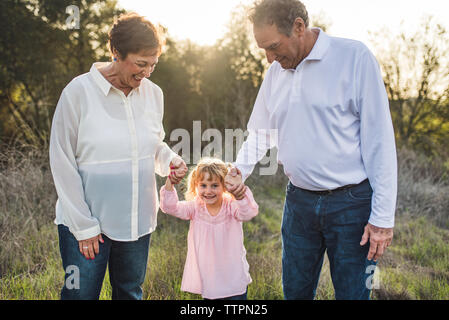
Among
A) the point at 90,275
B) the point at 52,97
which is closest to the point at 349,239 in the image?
the point at 90,275

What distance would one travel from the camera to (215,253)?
223 centimetres

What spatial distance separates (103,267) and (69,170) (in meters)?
0.51

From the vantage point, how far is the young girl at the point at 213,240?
87.2 inches

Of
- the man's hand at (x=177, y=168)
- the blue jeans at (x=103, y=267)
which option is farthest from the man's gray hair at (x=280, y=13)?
the blue jeans at (x=103, y=267)

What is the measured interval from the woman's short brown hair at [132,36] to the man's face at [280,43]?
0.50 meters

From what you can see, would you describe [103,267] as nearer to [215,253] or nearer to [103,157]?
[103,157]

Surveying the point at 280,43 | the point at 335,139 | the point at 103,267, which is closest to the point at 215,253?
the point at 103,267

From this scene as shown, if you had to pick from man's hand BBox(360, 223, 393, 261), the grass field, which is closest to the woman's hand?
the grass field

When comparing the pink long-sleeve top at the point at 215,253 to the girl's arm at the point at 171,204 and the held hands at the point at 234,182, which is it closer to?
the girl's arm at the point at 171,204

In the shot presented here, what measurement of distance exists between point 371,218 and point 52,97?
8248 millimetres

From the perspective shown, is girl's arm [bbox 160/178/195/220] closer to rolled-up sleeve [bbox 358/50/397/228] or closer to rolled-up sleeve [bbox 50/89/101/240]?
rolled-up sleeve [bbox 50/89/101/240]

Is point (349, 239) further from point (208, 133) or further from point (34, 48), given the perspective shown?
point (34, 48)

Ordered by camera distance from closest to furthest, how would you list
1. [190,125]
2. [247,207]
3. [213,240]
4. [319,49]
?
[319,49], [247,207], [213,240], [190,125]

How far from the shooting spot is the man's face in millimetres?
1790
